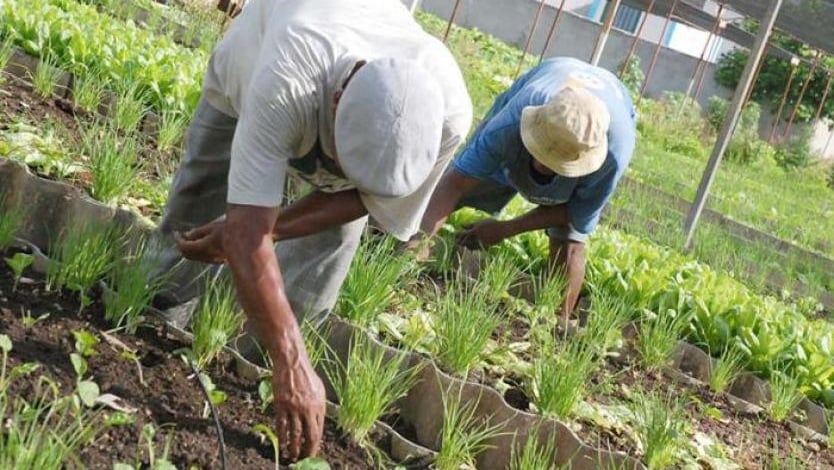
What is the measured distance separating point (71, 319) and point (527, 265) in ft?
7.72

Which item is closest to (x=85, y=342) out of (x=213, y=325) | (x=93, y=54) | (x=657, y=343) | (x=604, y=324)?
(x=213, y=325)

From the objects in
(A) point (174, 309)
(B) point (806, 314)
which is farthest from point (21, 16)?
(B) point (806, 314)

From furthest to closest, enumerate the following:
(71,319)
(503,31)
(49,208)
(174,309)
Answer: (503,31)
(49,208)
(174,309)
(71,319)

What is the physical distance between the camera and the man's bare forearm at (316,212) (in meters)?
2.53

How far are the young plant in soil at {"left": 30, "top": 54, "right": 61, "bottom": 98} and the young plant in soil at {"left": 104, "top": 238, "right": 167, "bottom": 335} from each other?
1.71m

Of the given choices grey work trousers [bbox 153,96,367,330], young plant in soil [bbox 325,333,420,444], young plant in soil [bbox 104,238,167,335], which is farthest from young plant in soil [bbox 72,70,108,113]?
young plant in soil [bbox 325,333,420,444]

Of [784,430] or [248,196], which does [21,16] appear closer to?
[248,196]

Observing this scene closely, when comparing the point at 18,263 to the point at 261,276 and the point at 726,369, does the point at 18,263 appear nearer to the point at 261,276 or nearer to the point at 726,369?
the point at 261,276

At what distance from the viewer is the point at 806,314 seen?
638 cm

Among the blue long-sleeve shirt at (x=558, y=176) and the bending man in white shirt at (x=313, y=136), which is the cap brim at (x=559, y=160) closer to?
the blue long-sleeve shirt at (x=558, y=176)

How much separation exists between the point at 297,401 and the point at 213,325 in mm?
564

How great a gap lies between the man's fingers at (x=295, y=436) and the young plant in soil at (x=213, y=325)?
1.53ft

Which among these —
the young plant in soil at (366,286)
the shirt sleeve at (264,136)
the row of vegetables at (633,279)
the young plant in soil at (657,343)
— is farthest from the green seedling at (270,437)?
the row of vegetables at (633,279)

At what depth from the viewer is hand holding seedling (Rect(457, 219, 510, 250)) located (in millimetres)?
4430
